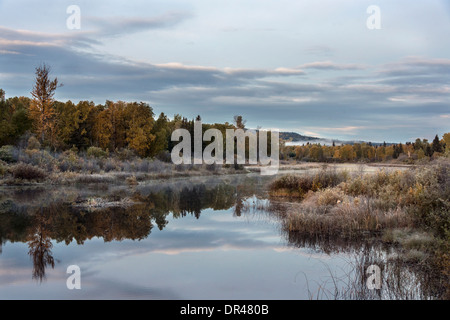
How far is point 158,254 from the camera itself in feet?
30.8

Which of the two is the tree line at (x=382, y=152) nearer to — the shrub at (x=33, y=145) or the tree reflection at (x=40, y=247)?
the tree reflection at (x=40, y=247)

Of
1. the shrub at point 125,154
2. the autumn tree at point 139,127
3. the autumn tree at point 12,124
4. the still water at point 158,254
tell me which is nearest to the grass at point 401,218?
the still water at point 158,254

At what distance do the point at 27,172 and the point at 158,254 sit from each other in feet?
55.2

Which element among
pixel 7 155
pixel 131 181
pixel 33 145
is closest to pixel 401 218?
pixel 131 181

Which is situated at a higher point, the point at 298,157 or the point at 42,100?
the point at 42,100

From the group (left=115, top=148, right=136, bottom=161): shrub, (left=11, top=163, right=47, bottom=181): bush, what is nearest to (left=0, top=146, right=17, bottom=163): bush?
(left=11, top=163, right=47, bottom=181): bush

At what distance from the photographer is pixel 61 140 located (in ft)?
128

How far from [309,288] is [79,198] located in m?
13.2

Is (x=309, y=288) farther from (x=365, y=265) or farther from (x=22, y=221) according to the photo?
(x=22, y=221)

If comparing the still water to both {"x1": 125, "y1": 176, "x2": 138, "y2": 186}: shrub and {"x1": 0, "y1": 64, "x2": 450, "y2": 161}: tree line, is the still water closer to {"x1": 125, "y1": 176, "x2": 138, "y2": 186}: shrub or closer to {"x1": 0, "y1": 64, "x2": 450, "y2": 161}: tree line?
{"x1": 125, "y1": 176, "x2": 138, "y2": 186}: shrub

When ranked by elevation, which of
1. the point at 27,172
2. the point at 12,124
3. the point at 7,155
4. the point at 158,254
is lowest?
the point at 158,254

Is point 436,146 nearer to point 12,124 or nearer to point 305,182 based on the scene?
point 305,182

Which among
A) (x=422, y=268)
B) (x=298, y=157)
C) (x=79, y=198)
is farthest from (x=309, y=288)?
(x=298, y=157)

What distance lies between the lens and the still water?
271 inches
